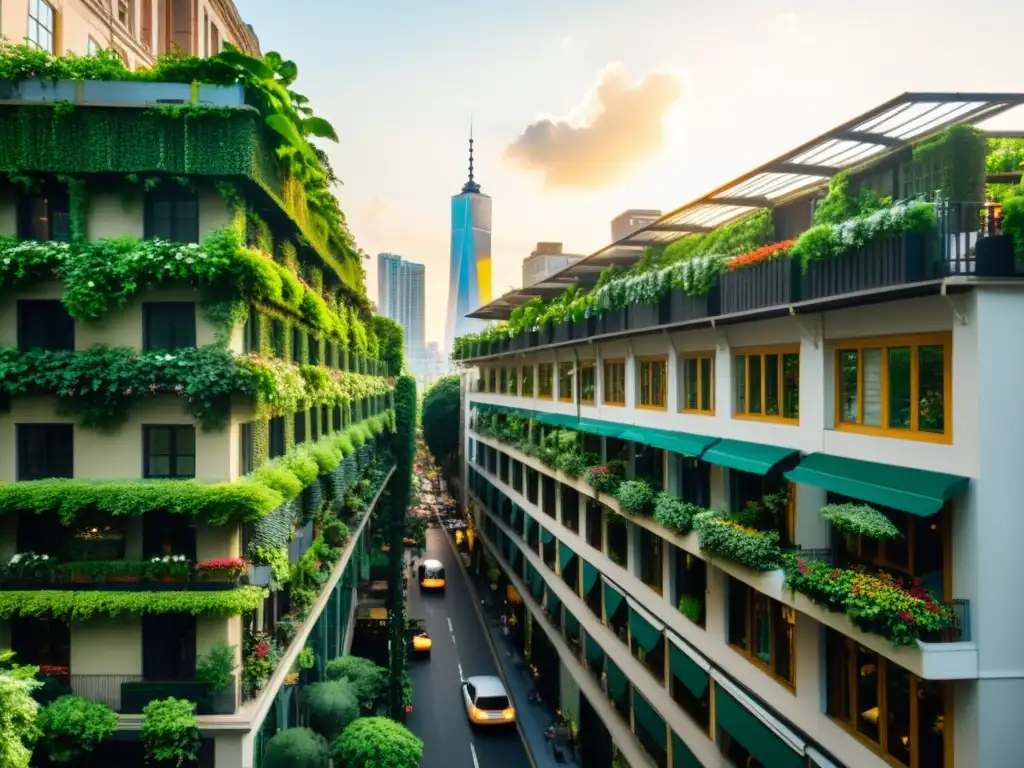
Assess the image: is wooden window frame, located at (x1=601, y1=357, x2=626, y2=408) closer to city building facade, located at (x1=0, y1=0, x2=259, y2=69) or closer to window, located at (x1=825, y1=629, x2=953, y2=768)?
window, located at (x1=825, y1=629, x2=953, y2=768)

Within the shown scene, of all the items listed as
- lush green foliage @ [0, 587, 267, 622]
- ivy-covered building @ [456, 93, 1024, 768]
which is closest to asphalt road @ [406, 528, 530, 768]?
ivy-covered building @ [456, 93, 1024, 768]

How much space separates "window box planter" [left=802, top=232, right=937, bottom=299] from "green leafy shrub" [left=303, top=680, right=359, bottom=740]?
19.2 m

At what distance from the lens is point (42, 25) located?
2338cm

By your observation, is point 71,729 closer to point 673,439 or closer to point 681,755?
point 681,755

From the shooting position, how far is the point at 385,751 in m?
21.0

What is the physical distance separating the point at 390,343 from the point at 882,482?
42.6 metres

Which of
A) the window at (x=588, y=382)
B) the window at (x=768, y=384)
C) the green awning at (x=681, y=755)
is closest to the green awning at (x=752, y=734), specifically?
the green awning at (x=681, y=755)

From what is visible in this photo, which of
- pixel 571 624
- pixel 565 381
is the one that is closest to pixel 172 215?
pixel 565 381

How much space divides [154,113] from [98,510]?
935cm

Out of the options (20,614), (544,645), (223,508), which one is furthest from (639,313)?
(544,645)

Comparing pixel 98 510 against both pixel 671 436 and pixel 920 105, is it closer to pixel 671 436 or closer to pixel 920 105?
pixel 671 436

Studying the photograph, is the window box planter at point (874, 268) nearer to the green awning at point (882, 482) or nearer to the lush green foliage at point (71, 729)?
the green awning at point (882, 482)

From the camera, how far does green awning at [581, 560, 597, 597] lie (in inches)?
1078

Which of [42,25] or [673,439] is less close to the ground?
[42,25]
